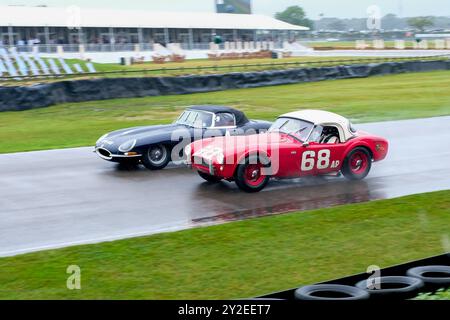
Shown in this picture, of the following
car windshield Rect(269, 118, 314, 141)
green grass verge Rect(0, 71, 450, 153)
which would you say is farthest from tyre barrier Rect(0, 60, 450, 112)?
car windshield Rect(269, 118, 314, 141)

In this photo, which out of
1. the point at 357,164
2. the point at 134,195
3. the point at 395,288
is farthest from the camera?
the point at 357,164

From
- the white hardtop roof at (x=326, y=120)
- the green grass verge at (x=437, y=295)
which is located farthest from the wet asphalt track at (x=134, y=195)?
the green grass verge at (x=437, y=295)

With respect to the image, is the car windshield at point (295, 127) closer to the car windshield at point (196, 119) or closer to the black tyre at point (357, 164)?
the black tyre at point (357, 164)

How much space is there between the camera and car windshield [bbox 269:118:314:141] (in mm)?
10977

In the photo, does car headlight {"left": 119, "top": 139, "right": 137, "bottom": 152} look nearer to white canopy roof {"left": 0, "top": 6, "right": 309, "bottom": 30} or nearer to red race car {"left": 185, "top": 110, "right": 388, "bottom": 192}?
red race car {"left": 185, "top": 110, "right": 388, "bottom": 192}

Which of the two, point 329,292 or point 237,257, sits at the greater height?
point 329,292

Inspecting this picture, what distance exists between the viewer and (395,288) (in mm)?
5730

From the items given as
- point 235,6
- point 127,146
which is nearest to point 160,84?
point 127,146

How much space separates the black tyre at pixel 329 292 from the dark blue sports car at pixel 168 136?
7.38 meters

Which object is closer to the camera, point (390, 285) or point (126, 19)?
point (390, 285)

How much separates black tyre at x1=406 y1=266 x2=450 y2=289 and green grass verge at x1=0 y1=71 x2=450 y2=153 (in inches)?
459

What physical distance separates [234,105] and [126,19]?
35996mm

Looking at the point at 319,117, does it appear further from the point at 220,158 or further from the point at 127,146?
the point at 127,146
